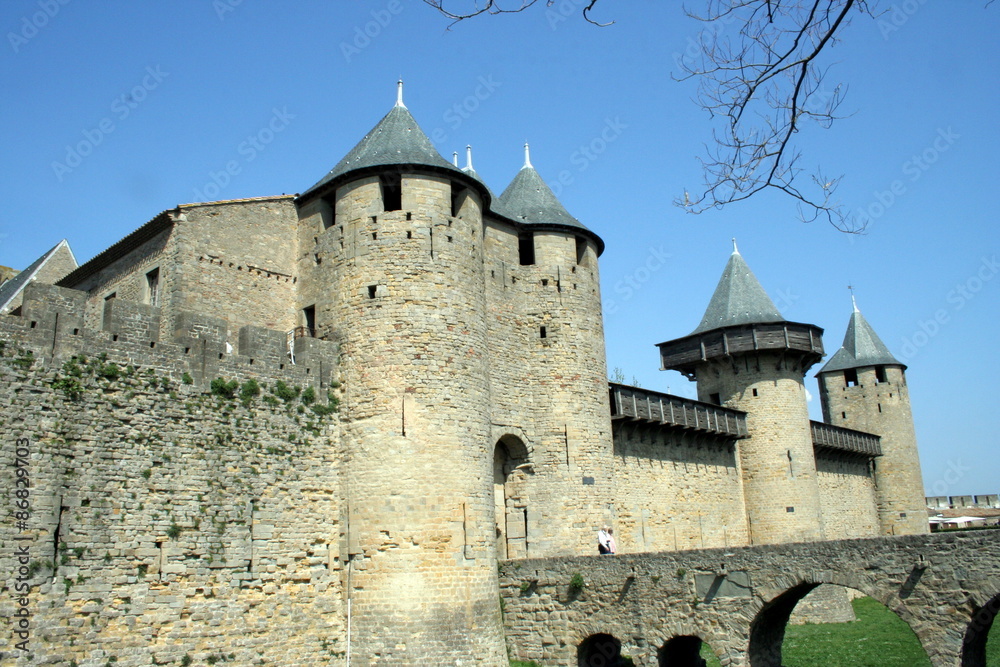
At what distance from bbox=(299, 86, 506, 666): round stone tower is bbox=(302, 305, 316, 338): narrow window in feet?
0.27

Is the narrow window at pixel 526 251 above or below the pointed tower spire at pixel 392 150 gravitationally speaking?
below

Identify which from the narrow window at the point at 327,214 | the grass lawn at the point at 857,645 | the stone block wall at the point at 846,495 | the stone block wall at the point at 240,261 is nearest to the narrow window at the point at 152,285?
the stone block wall at the point at 240,261

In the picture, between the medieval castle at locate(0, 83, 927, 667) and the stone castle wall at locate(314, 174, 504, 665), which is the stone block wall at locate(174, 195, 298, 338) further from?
the stone castle wall at locate(314, 174, 504, 665)

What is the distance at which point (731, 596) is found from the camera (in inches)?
611

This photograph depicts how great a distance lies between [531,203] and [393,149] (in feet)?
17.0

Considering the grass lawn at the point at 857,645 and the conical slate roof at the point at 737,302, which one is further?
the conical slate roof at the point at 737,302

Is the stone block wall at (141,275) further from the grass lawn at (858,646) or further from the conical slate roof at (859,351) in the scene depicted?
the conical slate roof at (859,351)

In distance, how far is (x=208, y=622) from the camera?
13.7 meters

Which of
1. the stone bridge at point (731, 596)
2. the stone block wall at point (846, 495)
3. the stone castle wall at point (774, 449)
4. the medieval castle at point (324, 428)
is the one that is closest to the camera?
the medieval castle at point (324, 428)

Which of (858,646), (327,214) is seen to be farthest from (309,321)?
(858,646)

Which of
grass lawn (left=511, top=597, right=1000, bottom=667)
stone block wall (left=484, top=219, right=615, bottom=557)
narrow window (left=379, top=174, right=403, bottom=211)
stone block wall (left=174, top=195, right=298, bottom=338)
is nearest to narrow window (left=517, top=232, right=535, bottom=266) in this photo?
stone block wall (left=484, top=219, right=615, bottom=557)

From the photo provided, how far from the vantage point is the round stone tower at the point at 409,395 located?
15398mm

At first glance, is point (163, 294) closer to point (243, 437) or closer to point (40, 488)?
point (243, 437)

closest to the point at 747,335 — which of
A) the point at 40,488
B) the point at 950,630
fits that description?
the point at 950,630
